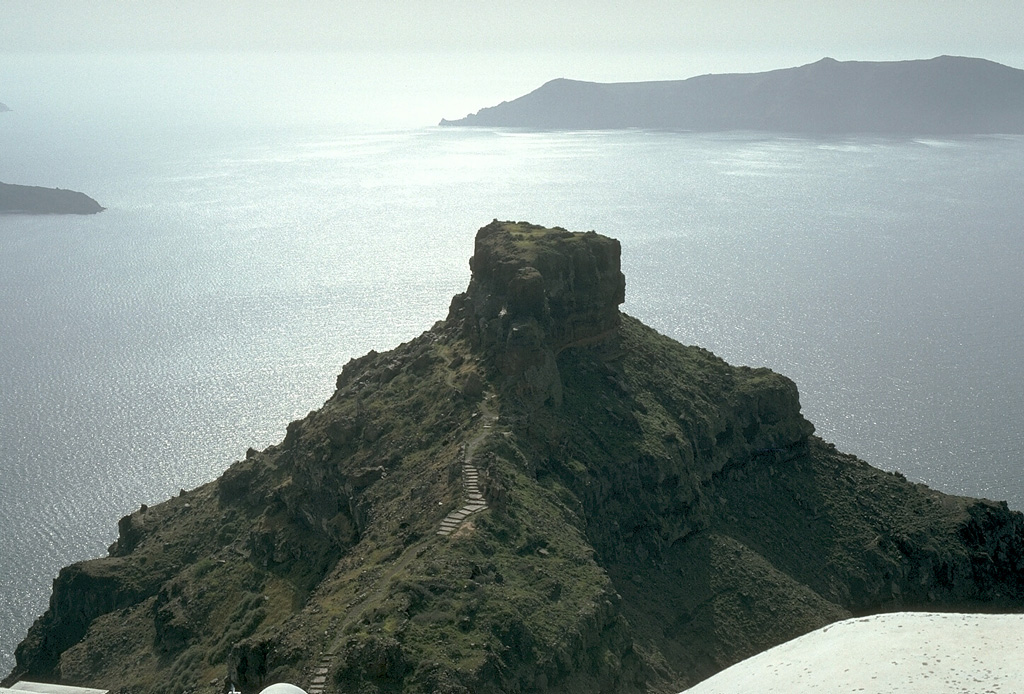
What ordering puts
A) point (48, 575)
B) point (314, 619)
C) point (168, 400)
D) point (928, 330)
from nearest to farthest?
1. point (314, 619)
2. point (48, 575)
3. point (168, 400)
4. point (928, 330)

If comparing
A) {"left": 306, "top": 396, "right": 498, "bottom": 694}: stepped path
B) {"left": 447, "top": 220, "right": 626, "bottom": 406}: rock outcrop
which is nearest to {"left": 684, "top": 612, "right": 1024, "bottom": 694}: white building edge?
{"left": 306, "top": 396, "right": 498, "bottom": 694}: stepped path

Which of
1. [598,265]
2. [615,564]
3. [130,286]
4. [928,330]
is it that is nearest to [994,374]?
[928,330]

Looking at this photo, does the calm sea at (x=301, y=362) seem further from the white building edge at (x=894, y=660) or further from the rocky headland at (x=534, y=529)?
the white building edge at (x=894, y=660)

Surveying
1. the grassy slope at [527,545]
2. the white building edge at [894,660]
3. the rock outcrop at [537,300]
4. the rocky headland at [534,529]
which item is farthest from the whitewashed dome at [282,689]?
the rock outcrop at [537,300]

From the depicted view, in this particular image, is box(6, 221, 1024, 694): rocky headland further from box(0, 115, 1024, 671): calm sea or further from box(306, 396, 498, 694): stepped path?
box(0, 115, 1024, 671): calm sea

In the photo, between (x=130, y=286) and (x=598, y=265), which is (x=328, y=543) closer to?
(x=598, y=265)
